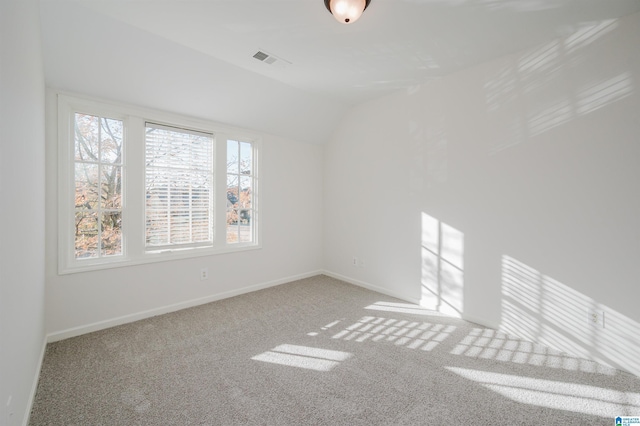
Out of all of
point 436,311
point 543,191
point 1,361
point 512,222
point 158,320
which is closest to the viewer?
point 1,361

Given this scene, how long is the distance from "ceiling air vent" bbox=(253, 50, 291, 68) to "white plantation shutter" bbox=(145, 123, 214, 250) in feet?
4.27

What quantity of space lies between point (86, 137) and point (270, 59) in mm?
1976

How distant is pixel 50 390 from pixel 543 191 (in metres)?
4.07

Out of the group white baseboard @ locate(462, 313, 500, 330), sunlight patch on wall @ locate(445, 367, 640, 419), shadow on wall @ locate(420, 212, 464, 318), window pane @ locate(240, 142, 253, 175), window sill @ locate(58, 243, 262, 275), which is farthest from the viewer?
window pane @ locate(240, 142, 253, 175)

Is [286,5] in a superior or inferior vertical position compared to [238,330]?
superior

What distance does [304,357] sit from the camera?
7.27 ft

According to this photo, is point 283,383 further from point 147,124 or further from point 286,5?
point 147,124

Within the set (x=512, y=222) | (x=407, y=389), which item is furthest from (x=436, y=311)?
(x=407, y=389)

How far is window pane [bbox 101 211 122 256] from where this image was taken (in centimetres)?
277

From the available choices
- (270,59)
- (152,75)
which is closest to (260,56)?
(270,59)

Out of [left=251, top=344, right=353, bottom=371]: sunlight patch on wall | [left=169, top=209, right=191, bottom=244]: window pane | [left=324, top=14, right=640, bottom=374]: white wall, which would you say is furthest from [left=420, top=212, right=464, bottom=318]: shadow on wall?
[left=169, top=209, right=191, bottom=244]: window pane

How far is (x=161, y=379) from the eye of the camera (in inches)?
75.9

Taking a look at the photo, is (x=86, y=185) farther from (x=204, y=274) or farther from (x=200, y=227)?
(x=204, y=274)

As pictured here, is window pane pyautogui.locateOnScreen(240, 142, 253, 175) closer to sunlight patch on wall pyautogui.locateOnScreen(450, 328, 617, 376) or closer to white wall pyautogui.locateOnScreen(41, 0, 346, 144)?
white wall pyautogui.locateOnScreen(41, 0, 346, 144)
